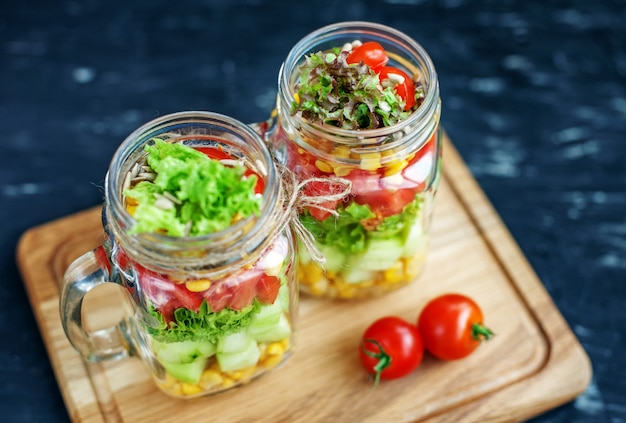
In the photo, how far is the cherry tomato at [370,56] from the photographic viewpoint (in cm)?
225

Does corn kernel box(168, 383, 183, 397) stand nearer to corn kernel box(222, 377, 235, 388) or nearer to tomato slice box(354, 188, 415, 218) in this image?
corn kernel box(222, 377, 235, 388)

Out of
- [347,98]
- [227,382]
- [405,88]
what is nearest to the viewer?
[347,98]

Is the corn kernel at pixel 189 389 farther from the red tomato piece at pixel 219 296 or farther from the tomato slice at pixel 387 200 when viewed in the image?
the tomato slice at pixel 387 200

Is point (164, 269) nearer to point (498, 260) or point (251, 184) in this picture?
point (251, 184)

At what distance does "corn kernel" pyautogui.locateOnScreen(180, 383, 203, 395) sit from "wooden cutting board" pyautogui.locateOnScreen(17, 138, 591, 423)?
86 millimetres

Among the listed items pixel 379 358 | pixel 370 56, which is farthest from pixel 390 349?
pixel 370 56

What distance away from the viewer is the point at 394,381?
8.07 feet

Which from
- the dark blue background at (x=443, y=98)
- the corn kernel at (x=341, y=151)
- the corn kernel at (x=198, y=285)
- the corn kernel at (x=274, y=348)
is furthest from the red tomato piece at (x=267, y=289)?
the dark blue background at (x=443, y=98)

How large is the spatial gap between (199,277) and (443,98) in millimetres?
1735

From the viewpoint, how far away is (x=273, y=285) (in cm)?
205

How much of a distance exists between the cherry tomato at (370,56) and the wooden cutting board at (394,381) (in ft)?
2.39

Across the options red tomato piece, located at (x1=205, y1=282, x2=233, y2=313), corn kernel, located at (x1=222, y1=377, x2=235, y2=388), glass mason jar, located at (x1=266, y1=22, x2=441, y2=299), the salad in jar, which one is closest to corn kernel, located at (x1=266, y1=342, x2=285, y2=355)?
the salad in jar

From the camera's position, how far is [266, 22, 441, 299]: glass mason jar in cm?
212

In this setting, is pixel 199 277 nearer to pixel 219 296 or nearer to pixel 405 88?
pixel 219 296
